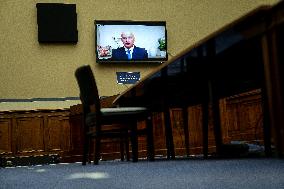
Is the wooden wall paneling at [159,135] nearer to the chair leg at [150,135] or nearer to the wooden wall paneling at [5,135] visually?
the chair leg at [150,135]

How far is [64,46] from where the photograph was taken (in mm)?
6059

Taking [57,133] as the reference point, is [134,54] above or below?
above

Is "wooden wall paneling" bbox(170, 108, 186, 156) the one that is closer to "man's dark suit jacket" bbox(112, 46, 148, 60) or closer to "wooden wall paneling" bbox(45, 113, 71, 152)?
"man's dark suit jacket" bbox(112, 46, 148, 60)

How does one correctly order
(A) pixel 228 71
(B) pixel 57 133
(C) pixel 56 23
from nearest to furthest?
(A) pixel 228 71
(B) pixel 57 133
(C) pixel 56 23

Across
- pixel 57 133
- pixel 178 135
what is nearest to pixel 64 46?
pixel 57 133

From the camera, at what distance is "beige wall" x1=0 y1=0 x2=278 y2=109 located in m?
5.91

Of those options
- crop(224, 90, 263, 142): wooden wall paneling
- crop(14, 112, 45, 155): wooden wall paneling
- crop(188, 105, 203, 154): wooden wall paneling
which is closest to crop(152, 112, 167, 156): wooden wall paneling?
crop(188, 105, 203, 154): wooden wall paneling

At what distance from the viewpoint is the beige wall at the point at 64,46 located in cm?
591

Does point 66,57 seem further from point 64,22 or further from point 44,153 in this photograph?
point 44,153

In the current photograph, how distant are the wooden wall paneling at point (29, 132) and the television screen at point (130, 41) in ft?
3.96

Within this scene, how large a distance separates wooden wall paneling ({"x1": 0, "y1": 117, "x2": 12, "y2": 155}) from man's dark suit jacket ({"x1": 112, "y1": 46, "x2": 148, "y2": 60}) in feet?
5.53

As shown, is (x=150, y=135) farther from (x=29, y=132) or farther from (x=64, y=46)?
(x=64, y=46)

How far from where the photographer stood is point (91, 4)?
6.21 metres

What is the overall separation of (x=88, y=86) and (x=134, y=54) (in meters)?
2.86
